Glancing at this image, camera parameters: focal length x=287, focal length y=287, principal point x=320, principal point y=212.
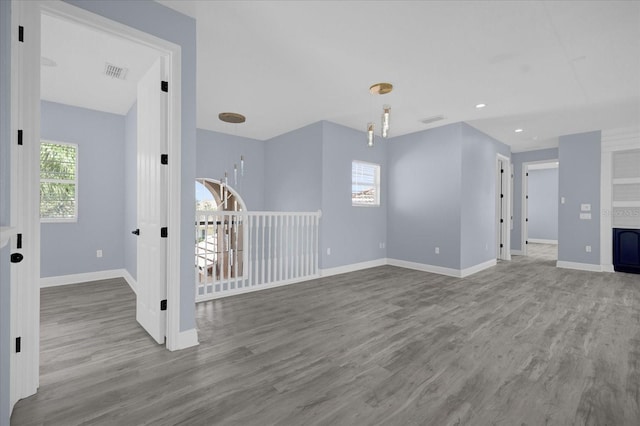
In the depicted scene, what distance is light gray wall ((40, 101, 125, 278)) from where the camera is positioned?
14.3 ft

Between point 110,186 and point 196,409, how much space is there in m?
4.56

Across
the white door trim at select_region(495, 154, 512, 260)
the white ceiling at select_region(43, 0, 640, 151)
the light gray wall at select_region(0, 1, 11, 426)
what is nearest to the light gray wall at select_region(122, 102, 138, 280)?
the white ceiling at select_region(43, 0, 640, 151)

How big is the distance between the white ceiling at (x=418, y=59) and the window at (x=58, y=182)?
2.98 ft

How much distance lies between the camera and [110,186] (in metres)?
4.84

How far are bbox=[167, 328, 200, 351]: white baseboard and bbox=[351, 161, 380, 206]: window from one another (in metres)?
3.79

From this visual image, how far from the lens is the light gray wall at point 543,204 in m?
10.1

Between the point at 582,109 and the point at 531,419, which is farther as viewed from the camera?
the point at 582,109

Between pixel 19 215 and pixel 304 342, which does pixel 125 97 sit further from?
pixel 304 342

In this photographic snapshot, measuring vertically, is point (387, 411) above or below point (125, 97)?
below

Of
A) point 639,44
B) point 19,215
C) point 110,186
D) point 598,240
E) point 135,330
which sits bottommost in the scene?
point 135,330

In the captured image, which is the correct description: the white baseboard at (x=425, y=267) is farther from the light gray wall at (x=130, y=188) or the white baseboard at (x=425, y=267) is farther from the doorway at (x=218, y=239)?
the light gray wall at (x=130, y=188)

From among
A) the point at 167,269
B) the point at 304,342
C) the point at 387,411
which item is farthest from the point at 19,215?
the point at 387,411

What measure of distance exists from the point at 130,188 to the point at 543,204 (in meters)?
12.5

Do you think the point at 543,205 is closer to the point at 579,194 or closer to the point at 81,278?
the point at 579,194
